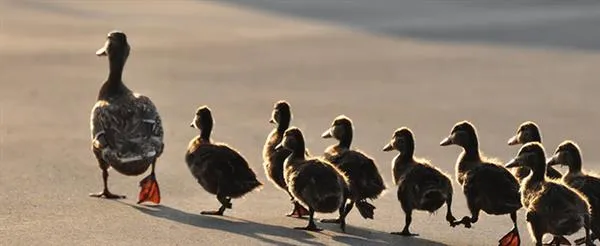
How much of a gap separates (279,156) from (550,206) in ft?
6.61

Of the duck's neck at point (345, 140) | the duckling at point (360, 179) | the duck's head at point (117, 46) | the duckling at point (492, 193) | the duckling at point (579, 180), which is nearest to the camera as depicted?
the duckling at point (579, 180)

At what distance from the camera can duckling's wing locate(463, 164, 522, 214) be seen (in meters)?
7.91

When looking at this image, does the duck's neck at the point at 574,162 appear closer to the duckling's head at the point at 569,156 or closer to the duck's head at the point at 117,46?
the duckling's head at the point at 569,156

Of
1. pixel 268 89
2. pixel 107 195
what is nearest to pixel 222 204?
pixel 107 195

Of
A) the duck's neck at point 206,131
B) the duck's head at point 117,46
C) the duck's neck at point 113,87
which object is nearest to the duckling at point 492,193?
the duck's neck at point 206,131

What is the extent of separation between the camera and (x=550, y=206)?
7371mm

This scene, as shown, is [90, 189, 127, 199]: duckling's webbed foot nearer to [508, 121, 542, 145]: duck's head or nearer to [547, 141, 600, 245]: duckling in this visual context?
[508, 121, 542, 145]: duck's head

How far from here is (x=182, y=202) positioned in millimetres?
8930

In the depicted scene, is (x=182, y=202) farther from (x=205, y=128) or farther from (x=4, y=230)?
(x=4, y=230)

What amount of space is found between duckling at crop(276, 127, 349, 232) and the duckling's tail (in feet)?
0.37

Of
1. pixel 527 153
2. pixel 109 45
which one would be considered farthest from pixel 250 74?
pixel 527 153

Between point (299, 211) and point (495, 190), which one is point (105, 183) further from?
point (495, 190)

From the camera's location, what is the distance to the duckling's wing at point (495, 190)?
7.91 m

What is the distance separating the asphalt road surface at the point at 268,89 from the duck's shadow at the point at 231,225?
0.04 ft
